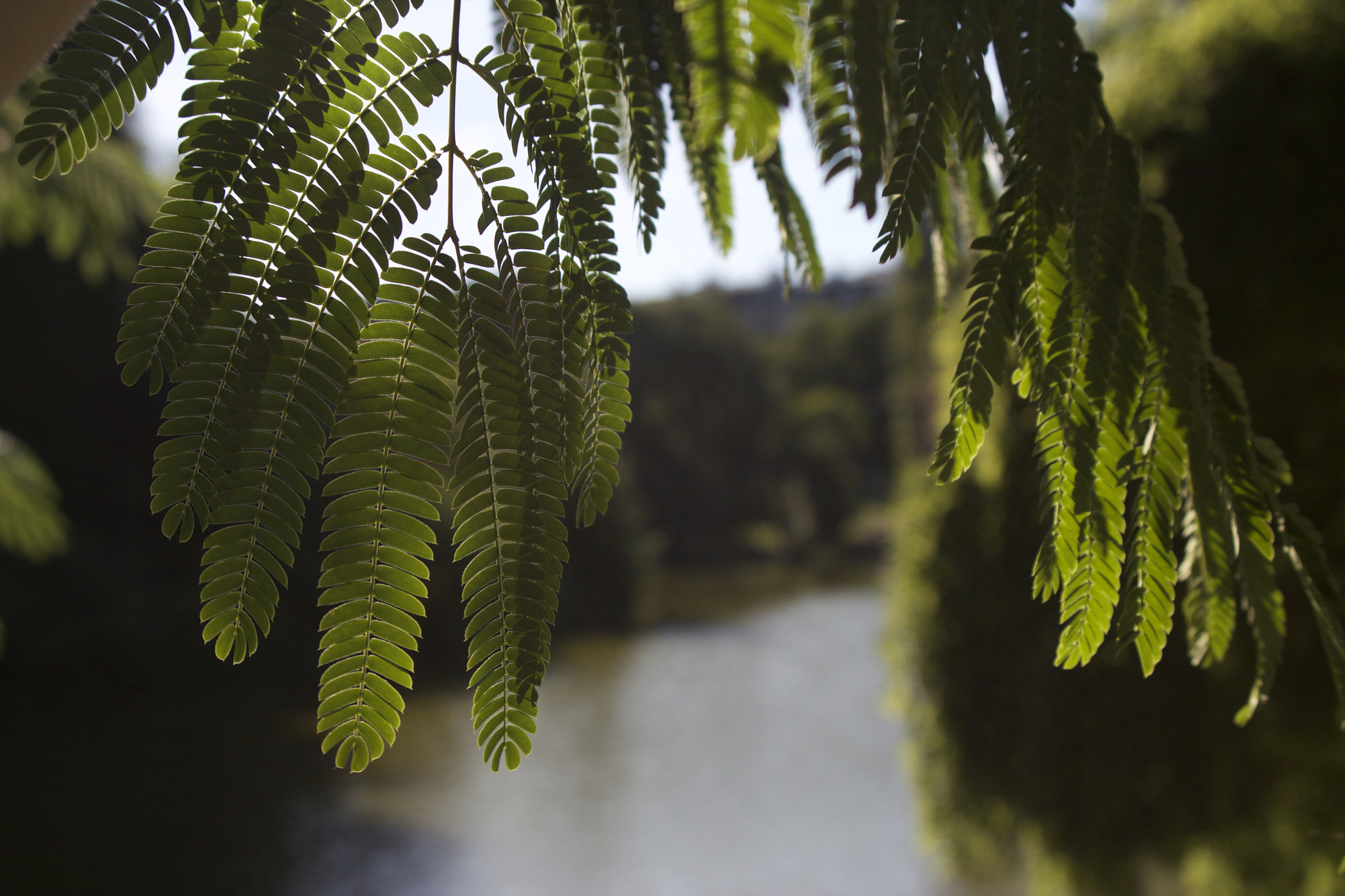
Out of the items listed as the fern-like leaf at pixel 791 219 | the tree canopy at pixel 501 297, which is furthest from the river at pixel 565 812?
the tree canopy at pixel 501 297

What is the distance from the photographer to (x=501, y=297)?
55cm

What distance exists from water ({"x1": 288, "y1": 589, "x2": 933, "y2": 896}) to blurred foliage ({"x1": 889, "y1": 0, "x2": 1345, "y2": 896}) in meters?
2.43

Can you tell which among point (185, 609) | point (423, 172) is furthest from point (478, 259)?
point (185, 609)

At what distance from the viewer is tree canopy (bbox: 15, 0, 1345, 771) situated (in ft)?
1.67

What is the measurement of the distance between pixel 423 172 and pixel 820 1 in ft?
0.97

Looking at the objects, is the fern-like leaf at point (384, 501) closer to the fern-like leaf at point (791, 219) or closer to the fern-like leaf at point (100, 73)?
the fern-like leaf at point (100, 73)

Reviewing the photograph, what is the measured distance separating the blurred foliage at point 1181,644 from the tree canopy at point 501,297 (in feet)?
9.53

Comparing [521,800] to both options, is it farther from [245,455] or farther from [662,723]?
[245,455]

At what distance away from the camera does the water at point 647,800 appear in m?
6.62

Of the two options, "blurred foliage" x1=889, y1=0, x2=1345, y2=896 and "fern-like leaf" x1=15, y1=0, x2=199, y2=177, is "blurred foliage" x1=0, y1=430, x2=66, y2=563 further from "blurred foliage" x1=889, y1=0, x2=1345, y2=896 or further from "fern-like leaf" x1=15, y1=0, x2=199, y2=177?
"blurred foliage" x1=889, y1=0, x2=1345, y2=896

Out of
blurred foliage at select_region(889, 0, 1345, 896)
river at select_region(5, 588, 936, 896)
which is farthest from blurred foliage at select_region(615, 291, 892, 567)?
blurred foliage at select_region(889, 0, 1345, 896)

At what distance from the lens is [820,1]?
62cm

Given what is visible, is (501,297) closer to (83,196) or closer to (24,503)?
(24,503)

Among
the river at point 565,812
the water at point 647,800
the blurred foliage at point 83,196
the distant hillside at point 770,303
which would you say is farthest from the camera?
the distant hillside at point 770,303
